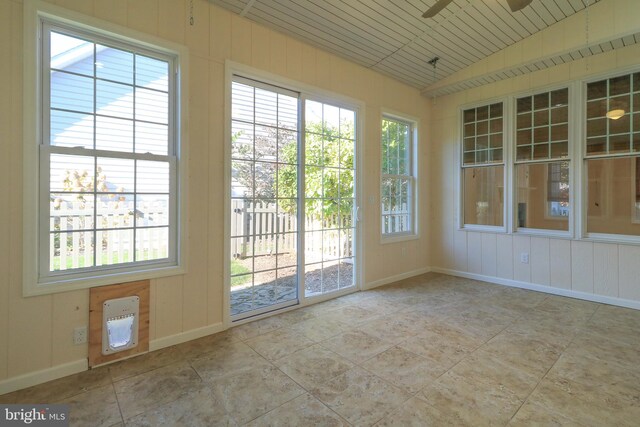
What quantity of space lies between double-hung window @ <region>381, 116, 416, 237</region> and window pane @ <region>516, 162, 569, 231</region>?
153 cm

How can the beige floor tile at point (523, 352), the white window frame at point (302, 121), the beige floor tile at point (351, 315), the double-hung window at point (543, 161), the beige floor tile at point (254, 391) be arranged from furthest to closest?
the double-hung window at point (543, 161) < the beige floor tile at point (351, 315) < the white window frame at point (302, 121) < the beige floor tile at point (523, 352) < the beige floor tile at point (254, 391)

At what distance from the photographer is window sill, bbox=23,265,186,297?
6.77ft

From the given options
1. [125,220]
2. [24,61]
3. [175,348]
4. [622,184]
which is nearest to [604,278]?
[622,184]

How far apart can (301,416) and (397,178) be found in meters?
3.74

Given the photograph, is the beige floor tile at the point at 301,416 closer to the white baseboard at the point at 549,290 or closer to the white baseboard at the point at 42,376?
the white baseboard at the point at 42,376

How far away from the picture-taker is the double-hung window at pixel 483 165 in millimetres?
4557

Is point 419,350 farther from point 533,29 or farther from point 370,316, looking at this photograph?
point 533,29

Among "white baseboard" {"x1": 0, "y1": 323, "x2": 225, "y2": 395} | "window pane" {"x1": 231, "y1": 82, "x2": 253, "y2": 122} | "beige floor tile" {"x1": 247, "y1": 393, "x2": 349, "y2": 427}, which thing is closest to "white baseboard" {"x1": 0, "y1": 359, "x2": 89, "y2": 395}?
"white baseboard" {"x1": 0, "y1": 323, "x2": 225, "y2": 395}

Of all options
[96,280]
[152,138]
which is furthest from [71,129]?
[96,280]

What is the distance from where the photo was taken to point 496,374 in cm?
216

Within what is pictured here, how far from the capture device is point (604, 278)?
3646 mm

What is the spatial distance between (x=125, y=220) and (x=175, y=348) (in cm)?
115

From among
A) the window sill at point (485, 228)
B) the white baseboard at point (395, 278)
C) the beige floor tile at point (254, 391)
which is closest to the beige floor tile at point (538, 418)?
the beige floor tile at point (254, 391)

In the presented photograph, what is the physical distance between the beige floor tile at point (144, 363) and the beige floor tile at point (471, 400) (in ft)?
6.19
